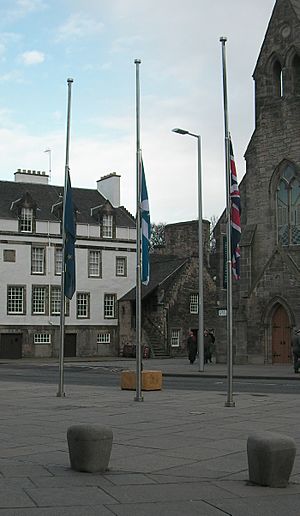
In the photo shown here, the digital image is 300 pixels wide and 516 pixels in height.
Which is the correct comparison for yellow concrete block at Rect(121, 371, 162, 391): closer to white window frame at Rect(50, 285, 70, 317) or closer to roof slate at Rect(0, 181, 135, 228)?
white window frame at Rect(50, 285, 70, 317)

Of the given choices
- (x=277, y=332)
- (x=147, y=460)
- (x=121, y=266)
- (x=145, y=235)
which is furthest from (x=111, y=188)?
(x=147, y=460)

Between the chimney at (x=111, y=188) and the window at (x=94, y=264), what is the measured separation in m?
5.50

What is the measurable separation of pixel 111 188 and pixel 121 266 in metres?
7.24

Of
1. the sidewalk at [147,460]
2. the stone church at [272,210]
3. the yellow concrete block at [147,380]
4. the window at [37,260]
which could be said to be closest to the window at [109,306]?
the window at [37,260]

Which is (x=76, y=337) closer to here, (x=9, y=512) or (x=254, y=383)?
(x=254, y=383)

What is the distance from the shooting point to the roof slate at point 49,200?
191ft

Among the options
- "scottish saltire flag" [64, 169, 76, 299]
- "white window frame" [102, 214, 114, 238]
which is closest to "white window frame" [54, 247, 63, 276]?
"white window frame" [102, 214, 114, 238]

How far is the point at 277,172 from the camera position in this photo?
133ft

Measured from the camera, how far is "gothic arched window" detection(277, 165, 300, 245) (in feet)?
131

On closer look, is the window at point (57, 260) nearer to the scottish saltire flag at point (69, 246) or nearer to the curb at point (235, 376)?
the curb at point (235, 376)

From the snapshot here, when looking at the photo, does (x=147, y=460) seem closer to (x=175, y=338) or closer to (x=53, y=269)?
(x=53, y=269)

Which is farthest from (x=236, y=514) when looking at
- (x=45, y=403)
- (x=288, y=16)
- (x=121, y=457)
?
(x=288, y=16)

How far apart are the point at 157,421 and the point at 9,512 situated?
774cm

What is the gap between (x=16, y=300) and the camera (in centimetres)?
5625
